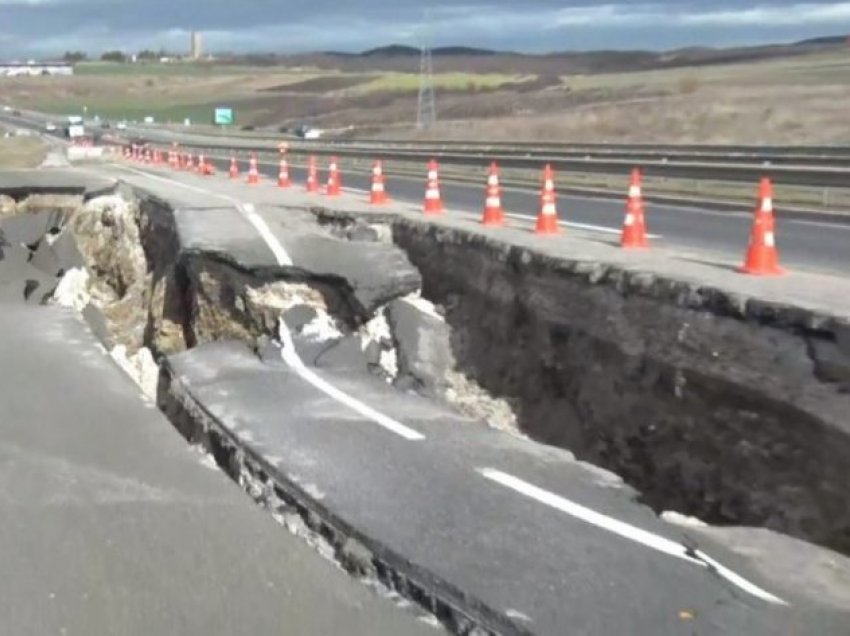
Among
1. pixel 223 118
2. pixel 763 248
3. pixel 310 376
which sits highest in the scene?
pixel 763 248

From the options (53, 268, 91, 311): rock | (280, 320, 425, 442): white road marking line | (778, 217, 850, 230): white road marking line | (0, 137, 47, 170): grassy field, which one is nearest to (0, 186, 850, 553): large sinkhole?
(53, 268, 91, 311): rock

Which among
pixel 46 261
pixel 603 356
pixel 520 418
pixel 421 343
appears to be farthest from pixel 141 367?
pixel 46 261

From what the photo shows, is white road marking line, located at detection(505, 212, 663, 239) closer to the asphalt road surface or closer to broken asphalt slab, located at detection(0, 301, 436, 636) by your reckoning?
the asphalt road surface

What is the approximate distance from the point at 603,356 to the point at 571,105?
7395cm

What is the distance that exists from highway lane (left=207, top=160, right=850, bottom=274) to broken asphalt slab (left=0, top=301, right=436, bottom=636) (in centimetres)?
672

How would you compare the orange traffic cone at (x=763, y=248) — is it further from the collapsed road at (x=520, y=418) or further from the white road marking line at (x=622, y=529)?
the white road marking line at (x=622, y=529)

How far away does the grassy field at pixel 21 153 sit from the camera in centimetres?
5519

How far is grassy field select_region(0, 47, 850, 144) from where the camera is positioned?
183 ft

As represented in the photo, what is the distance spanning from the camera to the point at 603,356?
1202cm

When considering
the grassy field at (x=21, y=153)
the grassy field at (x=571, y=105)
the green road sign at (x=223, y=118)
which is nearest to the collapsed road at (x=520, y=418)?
the grassy field at (x=571, y=105)

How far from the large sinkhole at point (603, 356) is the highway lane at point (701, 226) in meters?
1.99

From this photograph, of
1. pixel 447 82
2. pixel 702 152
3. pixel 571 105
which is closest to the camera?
pixel 702 152

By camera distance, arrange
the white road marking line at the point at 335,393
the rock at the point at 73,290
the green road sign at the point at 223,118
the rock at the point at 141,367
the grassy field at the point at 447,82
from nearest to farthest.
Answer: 1. the white road marking line at the point at 335,393
2. the rock at the point at 141,367
3. the rock at the point at 73,290
4. the green road sign at the point at 223,118
5. the grassy field at the point at 447,82

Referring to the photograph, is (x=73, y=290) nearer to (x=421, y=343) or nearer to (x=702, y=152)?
(x=421, y=343)
